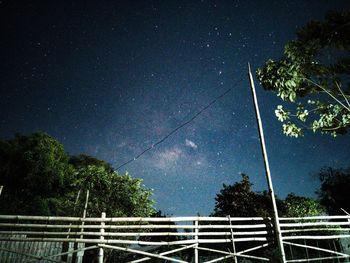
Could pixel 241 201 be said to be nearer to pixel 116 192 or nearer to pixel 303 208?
pixel 303 208

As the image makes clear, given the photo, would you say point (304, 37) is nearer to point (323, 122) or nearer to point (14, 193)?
point (323, 122)

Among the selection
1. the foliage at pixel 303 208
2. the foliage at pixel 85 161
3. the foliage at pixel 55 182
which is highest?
the foliage at pixel 85 161

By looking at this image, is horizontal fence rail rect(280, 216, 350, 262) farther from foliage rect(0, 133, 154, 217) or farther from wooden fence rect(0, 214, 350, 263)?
foliage rect(0, 133, 154, 217)

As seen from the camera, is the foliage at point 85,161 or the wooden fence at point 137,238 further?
the foliage at point 85,161

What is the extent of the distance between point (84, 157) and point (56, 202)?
14.5 meters

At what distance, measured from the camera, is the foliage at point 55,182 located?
19.4 m

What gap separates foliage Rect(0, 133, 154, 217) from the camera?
19.4 metres

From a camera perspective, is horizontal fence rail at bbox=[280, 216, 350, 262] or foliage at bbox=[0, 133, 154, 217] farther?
foliage at bbox=[0, 133, 154, 217]

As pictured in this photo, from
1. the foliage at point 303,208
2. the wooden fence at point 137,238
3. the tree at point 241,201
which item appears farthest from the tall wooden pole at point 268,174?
the tree at point 241,201

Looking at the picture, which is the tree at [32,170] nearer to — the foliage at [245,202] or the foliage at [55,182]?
the foliage at [55,182]

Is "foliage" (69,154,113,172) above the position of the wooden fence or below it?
above

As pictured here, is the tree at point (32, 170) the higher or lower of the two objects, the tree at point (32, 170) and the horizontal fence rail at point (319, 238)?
the higher

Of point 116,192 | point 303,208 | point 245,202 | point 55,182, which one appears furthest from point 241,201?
point 55,182

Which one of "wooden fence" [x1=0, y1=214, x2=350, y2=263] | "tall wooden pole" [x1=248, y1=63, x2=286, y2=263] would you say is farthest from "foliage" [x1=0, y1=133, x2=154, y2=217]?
"tall wooden pole" [x1=248, y1=63, x2=286, y2=263]
